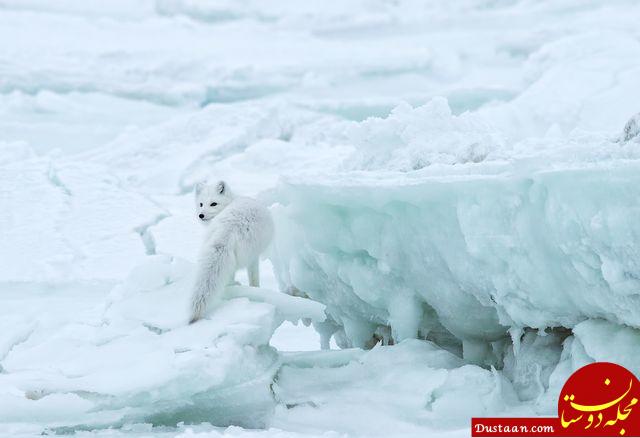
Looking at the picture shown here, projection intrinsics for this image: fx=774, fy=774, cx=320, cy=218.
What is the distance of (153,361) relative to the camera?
3.04 metres

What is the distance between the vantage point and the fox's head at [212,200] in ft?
14.1

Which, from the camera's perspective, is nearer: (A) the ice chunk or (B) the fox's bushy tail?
(A) the ice chunk

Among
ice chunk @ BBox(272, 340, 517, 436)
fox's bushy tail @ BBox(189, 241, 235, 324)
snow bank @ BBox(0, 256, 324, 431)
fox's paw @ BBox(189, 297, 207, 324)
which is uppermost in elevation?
fox's bushy tail @ BBox(189, 241, 235, 324)

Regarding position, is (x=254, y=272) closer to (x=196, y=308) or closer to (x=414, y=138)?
(x=196, y=308)

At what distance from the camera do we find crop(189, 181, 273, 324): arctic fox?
336 cm

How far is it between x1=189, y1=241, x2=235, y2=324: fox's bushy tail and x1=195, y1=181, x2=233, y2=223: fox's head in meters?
0.79

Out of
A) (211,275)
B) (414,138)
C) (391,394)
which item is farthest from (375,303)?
(211,275)

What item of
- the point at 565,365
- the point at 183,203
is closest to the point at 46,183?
the point at 183,203

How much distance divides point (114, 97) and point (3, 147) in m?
7.00

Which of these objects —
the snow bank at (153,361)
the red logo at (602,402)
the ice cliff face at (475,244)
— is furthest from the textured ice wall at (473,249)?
the snow bank at (153,361)

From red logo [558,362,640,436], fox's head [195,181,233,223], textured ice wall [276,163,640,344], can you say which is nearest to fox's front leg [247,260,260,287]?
textured ice wall [276,163,640,344]

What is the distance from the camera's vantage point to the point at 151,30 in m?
21.2

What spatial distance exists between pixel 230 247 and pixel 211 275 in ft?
0.66

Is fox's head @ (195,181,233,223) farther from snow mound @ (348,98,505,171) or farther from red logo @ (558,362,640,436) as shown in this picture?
red logo @ (558,362,640,436)
